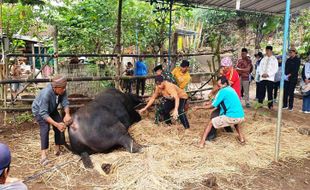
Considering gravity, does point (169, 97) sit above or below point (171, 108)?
above

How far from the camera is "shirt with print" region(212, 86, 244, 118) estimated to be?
4.73 m

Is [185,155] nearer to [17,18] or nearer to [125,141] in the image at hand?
[125,141]

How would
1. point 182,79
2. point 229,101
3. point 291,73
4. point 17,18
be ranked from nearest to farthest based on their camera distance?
point 229,101 < point 182,79 < point 291,73 < point 17,18

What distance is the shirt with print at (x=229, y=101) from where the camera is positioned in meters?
4.73

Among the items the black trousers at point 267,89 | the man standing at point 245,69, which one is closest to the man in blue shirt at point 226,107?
the black trousers at point 267,89

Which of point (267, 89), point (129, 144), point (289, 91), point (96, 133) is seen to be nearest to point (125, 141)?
point (129, 144)

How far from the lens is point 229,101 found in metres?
4.75

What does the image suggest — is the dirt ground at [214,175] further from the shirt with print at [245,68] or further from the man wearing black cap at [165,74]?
the shirt with print at [245,68]

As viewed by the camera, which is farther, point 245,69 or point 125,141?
point 245,69

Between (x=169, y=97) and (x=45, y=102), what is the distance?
236cm

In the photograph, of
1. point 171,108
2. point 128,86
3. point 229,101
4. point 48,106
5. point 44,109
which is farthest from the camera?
point 128,86

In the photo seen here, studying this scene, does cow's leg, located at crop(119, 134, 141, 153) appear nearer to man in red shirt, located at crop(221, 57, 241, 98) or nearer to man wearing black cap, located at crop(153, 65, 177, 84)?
man wearing black cap, located at crop(153, 65, 177, 84)

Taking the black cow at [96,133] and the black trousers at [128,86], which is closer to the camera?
the black cow at [96,133]

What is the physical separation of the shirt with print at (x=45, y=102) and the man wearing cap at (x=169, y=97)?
179cm
